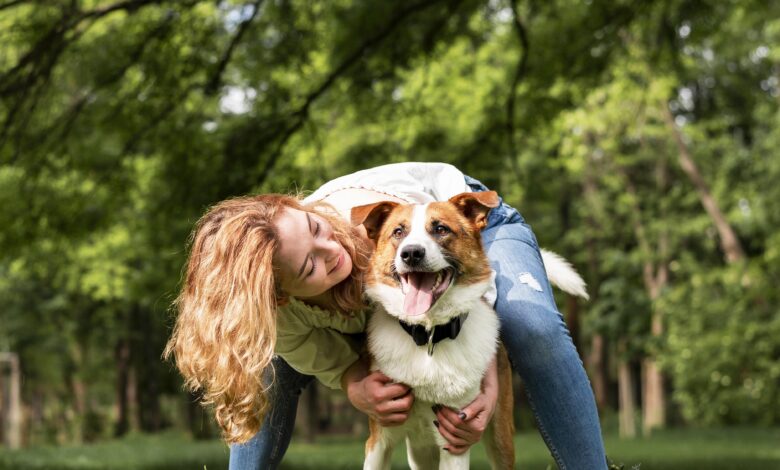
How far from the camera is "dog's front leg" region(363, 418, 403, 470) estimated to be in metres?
3.72

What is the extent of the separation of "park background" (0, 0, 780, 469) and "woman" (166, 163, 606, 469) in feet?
5.00

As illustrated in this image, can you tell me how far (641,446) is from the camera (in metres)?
16.2

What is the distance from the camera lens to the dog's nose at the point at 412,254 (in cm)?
329

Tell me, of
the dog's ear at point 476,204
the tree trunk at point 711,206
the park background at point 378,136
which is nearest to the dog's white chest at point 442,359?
the dog's ear at point 476,204

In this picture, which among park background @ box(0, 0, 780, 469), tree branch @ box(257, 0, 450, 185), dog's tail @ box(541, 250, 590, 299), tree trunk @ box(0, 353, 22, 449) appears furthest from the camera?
tree trunk @ box(0, 353, 22, 449)

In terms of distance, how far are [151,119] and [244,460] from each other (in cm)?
642

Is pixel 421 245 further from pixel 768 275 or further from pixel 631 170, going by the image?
pixel 631 170

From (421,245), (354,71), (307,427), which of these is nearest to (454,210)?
(421,245)

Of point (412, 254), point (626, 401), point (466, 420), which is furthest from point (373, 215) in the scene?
point (626, 401)

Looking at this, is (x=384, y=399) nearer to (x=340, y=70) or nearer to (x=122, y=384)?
(x=340, y=70)

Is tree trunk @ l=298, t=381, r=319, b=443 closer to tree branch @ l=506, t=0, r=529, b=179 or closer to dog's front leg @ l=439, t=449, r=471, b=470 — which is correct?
tree branch @ l=506, t=0, r=529, b=179

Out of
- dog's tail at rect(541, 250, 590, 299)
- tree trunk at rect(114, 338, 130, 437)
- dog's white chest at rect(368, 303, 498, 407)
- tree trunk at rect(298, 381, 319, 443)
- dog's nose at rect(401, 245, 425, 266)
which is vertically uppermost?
dog's nose at rect(401, 245, 425, 266)

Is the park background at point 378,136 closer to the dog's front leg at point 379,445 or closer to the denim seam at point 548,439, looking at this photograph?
the dog's front leg at point 379,445

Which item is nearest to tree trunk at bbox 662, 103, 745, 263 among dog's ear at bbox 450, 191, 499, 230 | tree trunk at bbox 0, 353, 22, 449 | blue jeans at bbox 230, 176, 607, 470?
tree trunk at bbox 0, 353, 22, 449
